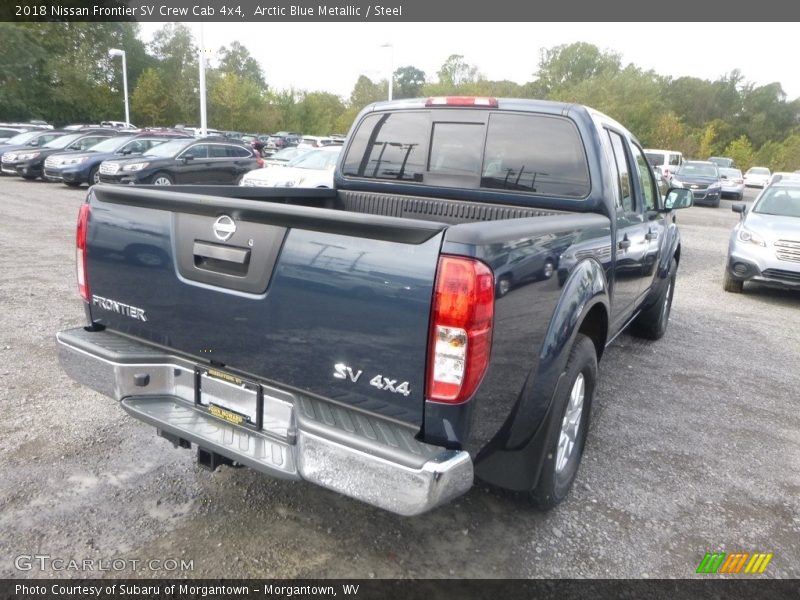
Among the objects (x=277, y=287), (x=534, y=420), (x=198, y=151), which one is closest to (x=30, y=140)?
(x=198, y=151)

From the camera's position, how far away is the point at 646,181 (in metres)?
4.75

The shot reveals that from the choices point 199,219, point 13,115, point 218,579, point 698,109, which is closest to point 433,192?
point 199,219

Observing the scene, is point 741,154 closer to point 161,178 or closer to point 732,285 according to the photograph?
point 732,285

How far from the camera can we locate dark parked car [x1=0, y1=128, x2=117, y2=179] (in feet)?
60.5

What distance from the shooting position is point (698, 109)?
67.6 m

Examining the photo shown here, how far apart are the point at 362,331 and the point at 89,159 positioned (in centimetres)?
1763

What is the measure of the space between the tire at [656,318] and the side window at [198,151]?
13.5 metres

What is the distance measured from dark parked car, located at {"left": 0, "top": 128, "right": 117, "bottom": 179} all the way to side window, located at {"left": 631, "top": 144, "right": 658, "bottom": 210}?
1865 centimetres

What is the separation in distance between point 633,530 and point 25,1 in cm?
5332

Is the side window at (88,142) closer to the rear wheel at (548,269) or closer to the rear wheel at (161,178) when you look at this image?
the rear wheel at (161,178)

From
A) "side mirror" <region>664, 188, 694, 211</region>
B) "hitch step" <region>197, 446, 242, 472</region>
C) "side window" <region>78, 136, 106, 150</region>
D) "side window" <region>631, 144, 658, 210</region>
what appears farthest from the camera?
"side window" <region>78, 136, 106, 150</region>

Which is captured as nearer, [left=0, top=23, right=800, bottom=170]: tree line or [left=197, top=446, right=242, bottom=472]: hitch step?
[left=197, top=446, right=242, bottom=472]: hitch step

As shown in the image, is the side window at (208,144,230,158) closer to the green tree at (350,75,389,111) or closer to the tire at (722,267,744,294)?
→ the tire at (722,267,744,294)

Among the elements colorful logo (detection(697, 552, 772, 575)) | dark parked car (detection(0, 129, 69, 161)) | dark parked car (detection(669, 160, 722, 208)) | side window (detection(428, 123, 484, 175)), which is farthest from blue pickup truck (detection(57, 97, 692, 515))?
dark parked car (detection(0, 129, 69, 161))
